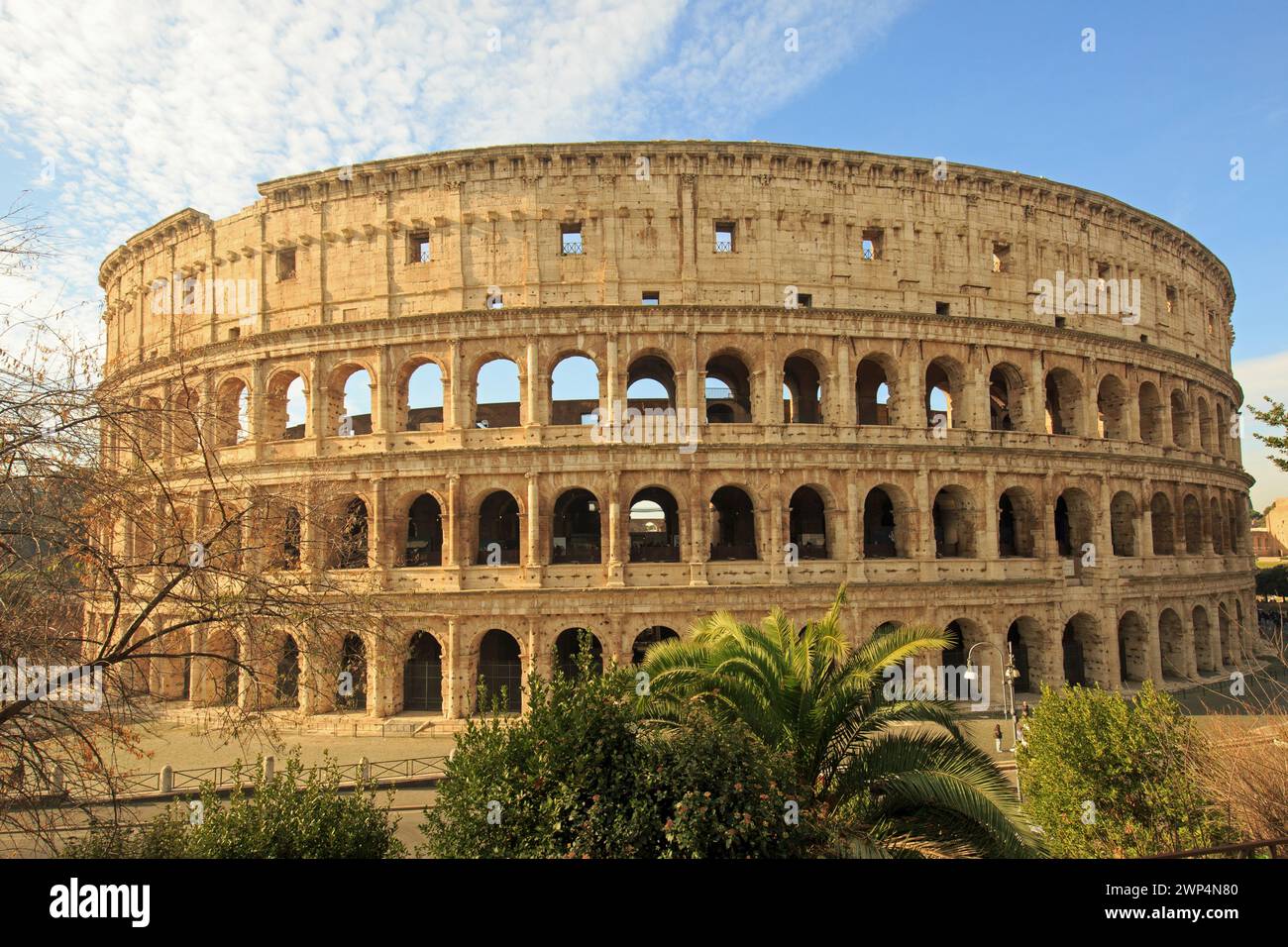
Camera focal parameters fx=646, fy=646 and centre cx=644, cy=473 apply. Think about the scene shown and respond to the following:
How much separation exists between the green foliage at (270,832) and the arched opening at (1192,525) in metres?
35.1

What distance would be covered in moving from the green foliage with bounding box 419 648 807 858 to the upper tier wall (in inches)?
696

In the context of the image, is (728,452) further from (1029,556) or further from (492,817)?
(492,817)

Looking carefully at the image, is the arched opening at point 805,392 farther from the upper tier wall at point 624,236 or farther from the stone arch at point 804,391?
the upper tier wall at point 624,236

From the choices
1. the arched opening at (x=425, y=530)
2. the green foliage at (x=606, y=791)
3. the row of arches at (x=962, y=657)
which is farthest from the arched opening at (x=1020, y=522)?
the arched opening at (x=425, y=530)

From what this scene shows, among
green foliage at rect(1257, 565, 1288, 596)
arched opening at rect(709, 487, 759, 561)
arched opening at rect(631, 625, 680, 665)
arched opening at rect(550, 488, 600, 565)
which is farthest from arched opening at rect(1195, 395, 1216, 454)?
arched opening at rect(550, 488, 600, 565)

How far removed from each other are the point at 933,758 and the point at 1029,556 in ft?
64.7

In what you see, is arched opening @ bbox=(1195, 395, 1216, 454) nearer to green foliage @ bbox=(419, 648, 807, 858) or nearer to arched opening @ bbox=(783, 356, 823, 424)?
arched opening @ bbox=(783, 356, 823, 424)

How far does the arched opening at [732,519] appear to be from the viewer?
25.3 metres

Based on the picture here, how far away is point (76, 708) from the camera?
7145mm

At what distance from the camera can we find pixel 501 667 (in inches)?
890

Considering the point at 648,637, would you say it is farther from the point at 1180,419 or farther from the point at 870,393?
the point at 1180,419

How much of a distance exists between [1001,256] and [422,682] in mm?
27294
